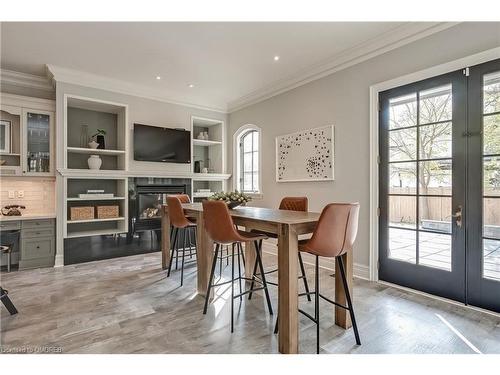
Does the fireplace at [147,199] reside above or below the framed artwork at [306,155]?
below

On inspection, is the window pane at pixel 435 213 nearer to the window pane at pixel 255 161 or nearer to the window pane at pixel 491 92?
the window pane at pixel 491 92

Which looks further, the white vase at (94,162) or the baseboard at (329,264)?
the white vase at (94,162)

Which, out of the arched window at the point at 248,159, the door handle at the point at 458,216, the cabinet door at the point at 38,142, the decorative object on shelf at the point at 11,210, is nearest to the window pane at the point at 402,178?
the door handle at the point at 458,216

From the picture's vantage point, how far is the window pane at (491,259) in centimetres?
244

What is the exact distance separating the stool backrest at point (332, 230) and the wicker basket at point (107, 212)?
3.66 m

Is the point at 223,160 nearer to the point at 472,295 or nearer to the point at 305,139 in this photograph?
the point at 305,139

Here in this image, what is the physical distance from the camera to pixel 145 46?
3.34m

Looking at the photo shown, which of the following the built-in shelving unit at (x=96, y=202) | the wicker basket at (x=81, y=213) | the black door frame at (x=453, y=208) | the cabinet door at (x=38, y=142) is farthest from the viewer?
the built-in shelving unit at (x=96, y=202)

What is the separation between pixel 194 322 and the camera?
2.33 metres

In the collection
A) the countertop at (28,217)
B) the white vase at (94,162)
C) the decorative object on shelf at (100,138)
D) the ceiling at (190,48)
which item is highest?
the ceiling at (190,48)

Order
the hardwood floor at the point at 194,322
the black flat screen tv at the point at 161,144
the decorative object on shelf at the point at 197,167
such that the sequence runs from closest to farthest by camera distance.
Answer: the hardwood floor at the point at 194,322 → the black flat screen tv at the point at 161,144 → the decorative object on shelf at the point at 197,167

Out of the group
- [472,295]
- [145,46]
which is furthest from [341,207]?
[145,46]

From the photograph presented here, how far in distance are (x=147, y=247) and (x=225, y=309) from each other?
8.85ft

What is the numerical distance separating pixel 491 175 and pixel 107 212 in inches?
195
